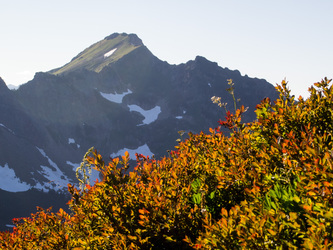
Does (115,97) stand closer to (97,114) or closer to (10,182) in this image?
(97,114)

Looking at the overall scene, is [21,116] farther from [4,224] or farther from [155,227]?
[155,227]

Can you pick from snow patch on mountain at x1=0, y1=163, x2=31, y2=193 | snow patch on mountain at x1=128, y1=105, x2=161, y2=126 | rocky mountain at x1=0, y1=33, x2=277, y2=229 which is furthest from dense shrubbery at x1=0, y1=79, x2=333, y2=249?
snow patch on mountain at x1=128, y1=105, x2=161, y2=126

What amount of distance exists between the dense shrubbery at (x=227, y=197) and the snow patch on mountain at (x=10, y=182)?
99.3 metres

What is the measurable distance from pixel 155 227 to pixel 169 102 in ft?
528

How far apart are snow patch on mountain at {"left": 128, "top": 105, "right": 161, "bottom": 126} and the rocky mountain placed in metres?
0.53

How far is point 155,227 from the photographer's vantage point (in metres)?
3.45

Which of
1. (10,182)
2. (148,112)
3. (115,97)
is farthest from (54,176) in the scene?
(148,112)

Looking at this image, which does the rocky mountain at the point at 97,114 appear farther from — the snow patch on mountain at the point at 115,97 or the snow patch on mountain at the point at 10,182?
the snow patch on mountain at the point at 115,97

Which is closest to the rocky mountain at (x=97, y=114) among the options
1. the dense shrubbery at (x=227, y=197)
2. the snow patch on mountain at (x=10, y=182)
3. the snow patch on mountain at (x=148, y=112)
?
the snow patch on mountain at (x=10, y=182)

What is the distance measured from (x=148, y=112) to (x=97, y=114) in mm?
29321

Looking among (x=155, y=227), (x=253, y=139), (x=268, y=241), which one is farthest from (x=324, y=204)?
(x=253, y=139)

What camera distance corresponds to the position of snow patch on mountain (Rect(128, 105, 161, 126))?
156137mm

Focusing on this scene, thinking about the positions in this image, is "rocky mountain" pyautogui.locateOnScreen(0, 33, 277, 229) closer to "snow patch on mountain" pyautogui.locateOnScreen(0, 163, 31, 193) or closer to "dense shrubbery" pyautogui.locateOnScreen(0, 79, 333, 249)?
"snow patch on mountain" pyautogui.locateOnScreen(0, 163, 31, 193)

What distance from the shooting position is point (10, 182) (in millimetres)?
93688
